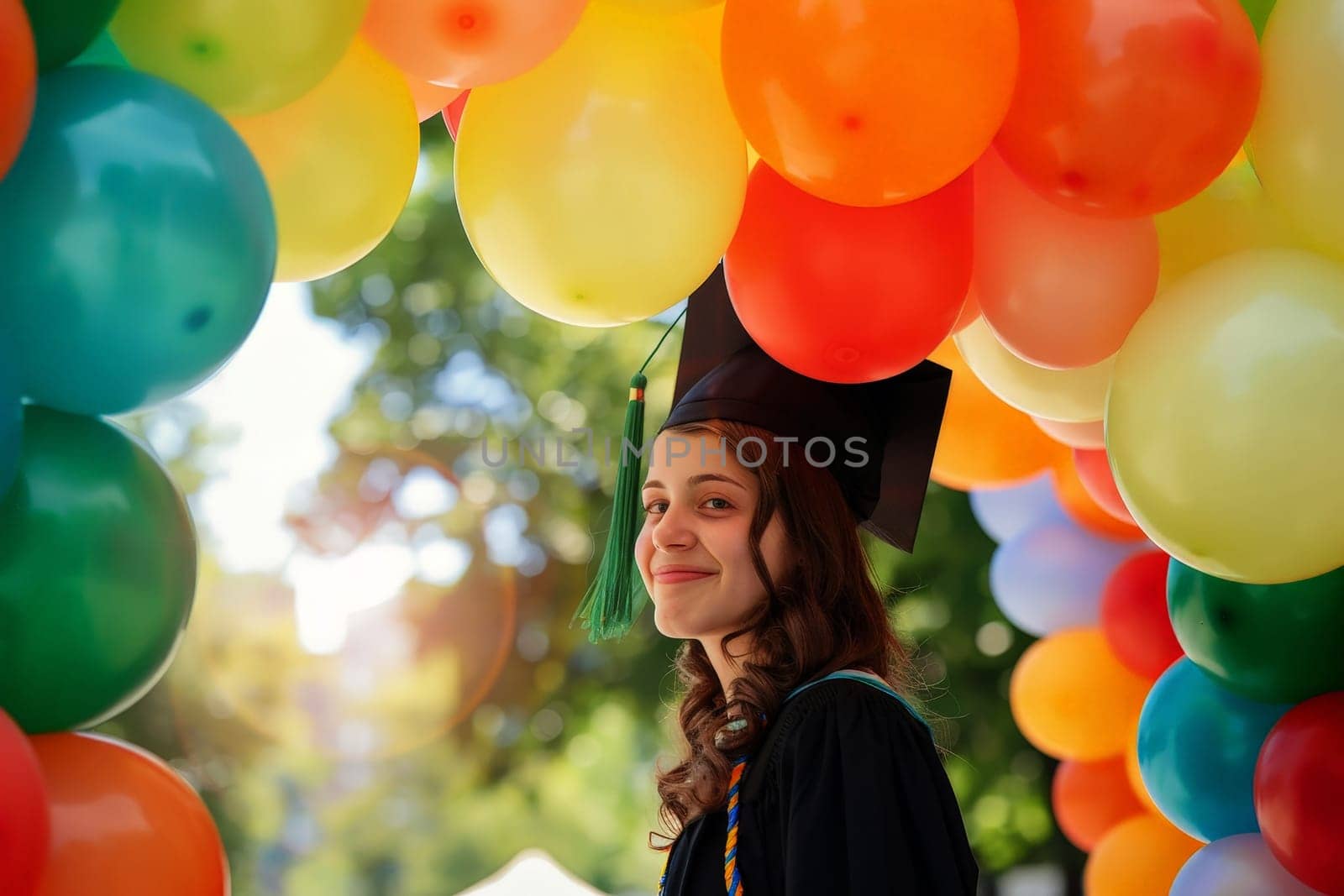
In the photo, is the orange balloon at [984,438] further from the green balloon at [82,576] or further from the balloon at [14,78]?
the balloon at [14,78]

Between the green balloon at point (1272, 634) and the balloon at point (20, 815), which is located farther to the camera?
the green balloon at point (1272, 634)

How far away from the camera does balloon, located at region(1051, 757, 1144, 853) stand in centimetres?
358

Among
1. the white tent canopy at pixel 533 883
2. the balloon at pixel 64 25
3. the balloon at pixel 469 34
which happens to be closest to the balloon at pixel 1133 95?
the balloon at pixel 469 34

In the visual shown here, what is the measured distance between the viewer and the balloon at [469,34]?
1.80 metres

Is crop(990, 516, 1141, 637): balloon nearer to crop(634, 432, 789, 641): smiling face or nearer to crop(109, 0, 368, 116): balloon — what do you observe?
crop(634, 432, 789, 641): smiling face

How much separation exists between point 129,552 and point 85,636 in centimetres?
11

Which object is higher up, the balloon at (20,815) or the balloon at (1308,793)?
the balloon at (20,815)

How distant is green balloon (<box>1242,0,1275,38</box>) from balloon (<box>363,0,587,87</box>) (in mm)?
1057

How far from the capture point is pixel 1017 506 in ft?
13.0

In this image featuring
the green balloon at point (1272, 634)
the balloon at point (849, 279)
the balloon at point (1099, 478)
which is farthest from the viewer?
the balloon at point (1099, 478)

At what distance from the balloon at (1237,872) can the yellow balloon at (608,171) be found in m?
1.46

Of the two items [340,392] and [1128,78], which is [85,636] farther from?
[340,392]

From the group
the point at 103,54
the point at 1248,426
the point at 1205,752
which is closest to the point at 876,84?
the point at 1248,426

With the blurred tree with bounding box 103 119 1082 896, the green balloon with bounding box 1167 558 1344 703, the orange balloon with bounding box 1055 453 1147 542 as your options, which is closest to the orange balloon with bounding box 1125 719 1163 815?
the orange balloon with bounding box 1055 453 1147 542
